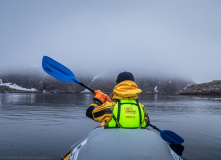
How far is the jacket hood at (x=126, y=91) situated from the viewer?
12.2 ft

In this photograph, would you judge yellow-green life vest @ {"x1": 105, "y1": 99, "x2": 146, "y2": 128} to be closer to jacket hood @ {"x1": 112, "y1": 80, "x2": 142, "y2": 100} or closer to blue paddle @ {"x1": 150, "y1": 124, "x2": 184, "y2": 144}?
jacket hood @ {"x1": 112, "y1": 80, "x2": 142, "y2": 100}

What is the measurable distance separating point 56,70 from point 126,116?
4.96m

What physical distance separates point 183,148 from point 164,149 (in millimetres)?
5168

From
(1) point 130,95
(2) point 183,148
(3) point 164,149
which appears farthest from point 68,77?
(2) point 183,148

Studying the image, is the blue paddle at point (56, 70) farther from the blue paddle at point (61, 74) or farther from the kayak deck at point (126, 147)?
the kayak deck at point (126, 147)

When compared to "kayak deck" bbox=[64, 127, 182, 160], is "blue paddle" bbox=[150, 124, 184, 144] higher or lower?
lower

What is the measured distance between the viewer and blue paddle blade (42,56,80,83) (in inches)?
276

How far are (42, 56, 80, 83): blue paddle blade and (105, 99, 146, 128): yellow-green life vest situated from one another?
150 inches

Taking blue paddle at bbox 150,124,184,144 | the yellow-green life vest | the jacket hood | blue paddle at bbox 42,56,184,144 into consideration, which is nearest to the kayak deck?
the yellow-green life vest

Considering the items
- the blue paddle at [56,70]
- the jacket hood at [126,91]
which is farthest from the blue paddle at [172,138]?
the blue paddle at [56,70]

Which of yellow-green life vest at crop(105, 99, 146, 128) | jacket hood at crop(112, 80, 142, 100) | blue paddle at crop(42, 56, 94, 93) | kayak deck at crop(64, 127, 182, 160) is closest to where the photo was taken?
kayak deck at crop(64, 127, 182, 160)

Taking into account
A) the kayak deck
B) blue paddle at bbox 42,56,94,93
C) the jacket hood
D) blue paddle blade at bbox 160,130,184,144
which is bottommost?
blue paddle blade at bbox 160,130,184,144

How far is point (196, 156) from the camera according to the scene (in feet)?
19.9

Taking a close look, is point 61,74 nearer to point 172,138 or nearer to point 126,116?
point 126,116
